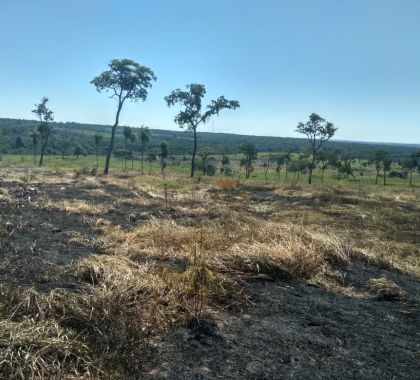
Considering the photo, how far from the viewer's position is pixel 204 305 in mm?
5559

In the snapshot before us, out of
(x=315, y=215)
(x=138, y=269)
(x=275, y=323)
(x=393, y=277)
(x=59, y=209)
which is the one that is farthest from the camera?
(x=315, y=215)

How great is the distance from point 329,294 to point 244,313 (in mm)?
1844

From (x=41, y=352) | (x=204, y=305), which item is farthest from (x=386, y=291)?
(x=41, y=352)

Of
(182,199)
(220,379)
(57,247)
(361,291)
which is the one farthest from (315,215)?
(220,379)

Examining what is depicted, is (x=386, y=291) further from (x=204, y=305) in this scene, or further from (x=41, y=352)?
(x=41, y=352)

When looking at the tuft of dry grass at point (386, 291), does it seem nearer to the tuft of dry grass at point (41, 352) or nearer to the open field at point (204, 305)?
the open field at point (204, 305)

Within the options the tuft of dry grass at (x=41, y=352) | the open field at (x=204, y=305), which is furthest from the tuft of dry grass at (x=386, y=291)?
the tuft of dry grass at (x=41, y=352)

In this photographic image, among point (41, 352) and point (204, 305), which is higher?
point (41, 352)

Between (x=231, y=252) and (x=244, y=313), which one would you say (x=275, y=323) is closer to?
(x=244, y=313)

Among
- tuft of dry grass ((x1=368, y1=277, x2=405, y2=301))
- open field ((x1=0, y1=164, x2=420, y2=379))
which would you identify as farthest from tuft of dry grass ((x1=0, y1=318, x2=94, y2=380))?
tuft of dry grass ((x1=368, y1=277, x2=405, y2=301))

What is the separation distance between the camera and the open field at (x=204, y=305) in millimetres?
4098

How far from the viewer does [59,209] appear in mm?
13594

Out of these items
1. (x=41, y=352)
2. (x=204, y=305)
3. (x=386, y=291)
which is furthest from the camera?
(x=386, y=291)

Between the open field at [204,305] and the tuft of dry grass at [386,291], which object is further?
the tuft of dry grass at [386,291]
